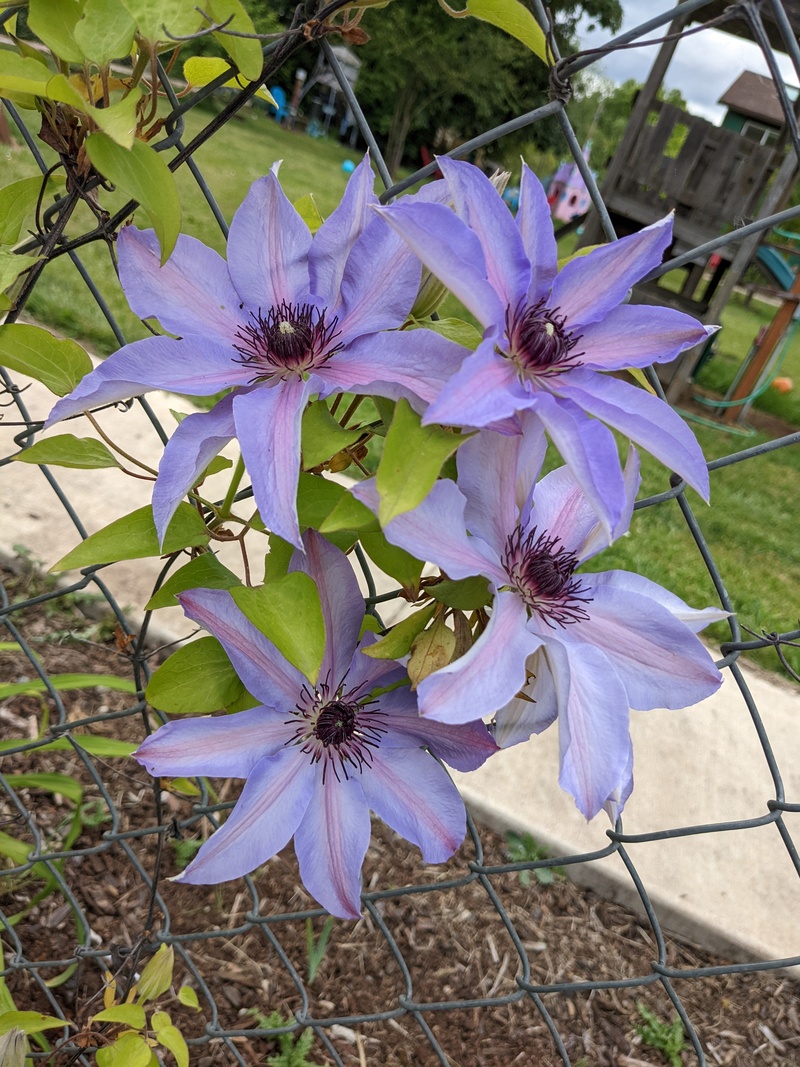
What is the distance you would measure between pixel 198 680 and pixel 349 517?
0.24 m

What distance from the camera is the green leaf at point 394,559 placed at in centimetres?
61

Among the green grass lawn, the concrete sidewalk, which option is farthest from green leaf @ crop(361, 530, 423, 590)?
the green grass lawn

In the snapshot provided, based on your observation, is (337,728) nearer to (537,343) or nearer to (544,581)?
(544,581)

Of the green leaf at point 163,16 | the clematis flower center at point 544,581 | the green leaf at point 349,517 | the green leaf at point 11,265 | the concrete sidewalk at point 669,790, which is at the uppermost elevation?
the green leaf at point 163,16

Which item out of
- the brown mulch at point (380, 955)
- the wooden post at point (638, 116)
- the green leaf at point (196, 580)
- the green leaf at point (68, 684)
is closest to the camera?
the green leaf at point (196, 580)

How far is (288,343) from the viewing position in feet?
1.87

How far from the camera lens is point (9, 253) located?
678 mm

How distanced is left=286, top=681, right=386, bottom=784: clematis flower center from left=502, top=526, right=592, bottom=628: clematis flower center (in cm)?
17

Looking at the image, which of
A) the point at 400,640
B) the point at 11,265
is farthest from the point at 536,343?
the point at 11,265

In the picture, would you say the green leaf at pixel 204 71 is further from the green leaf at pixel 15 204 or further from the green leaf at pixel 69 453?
the green leaf at pixel 69 453

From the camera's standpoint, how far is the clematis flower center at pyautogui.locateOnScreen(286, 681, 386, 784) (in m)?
0.67

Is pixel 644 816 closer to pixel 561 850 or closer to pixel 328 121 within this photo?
pixel 561 850

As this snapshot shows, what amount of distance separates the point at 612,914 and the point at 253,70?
170cm

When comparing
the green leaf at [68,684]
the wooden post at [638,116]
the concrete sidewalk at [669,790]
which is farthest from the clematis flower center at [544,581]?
the wooden post at [638,116]
